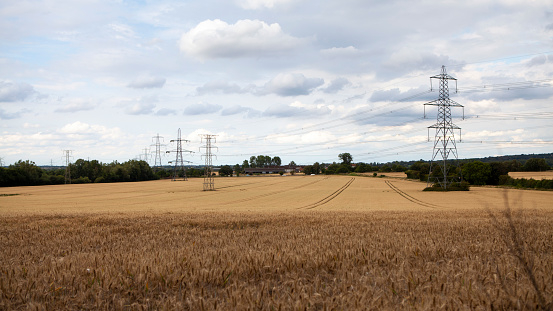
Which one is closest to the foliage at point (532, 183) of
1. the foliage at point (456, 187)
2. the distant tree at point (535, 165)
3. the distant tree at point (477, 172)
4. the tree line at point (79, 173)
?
the foliage at point (456, 187)

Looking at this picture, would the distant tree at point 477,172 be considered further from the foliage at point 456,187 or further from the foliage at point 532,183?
the foliage at point 456,187

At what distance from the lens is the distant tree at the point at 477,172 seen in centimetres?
9450

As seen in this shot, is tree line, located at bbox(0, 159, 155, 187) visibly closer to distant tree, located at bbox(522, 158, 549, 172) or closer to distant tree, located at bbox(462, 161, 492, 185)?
distant tree, located at bbox(462, 161, 492, 185)

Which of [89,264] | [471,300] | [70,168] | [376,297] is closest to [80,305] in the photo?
[89,264]

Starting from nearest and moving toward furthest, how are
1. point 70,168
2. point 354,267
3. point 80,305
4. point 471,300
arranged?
point 471,300 → point 80,305 → point 354,267 → point 70,168

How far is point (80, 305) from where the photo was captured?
4121mm

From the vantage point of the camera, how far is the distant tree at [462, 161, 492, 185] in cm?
9450

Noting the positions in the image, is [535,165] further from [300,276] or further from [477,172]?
[300,276]

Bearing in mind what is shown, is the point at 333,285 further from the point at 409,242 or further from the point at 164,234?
the point at 164,234

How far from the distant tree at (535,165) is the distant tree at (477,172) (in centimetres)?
6058

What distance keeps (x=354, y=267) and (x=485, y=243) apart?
3.32 meters

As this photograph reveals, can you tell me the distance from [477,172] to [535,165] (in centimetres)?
6671

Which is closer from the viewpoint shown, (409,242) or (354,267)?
(354,267)

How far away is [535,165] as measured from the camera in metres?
141
